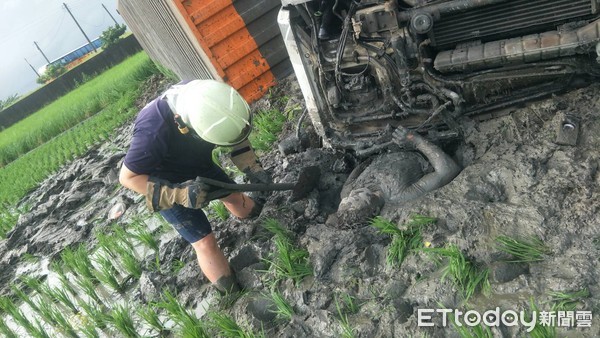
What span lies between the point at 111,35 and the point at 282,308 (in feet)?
71.0

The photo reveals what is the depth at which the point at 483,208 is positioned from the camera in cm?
266

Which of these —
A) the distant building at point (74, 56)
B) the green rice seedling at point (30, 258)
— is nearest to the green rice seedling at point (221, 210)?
the green rice seedling at point (30, 258)

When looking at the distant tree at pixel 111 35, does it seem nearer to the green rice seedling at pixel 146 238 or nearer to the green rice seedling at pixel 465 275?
the green rice seedling at pixel 146 238

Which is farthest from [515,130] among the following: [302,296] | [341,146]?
[302,296]

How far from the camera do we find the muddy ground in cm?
230

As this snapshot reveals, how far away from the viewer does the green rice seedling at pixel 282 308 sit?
2.78 m

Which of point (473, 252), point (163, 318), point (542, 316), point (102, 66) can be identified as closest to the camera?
point (542, 316)

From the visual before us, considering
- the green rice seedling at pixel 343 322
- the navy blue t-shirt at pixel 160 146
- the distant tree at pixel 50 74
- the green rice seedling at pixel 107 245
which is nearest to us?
the green rice seedling at pixel 343 322

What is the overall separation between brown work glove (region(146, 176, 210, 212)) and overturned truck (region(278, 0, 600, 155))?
3.81 ft

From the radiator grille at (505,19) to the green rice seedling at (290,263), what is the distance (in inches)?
64.9

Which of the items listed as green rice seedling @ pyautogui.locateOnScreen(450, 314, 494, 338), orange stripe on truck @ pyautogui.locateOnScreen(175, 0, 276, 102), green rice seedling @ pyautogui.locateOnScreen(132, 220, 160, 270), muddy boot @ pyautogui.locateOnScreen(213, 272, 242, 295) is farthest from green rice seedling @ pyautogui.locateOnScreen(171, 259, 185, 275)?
orange stripe on truck @ pyautogui.locateOnScreen(175, 0, 276, 102)

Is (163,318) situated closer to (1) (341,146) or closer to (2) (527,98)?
(1) (341,146)

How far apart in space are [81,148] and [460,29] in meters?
7.88

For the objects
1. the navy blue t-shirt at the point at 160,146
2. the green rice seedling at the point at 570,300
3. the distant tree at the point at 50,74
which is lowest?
the green rice seedling at the point at 570,300
